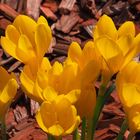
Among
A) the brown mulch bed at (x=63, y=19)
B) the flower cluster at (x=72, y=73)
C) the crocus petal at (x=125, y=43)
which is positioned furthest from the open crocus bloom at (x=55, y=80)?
the brown mulch bed at (x=63, y=19)

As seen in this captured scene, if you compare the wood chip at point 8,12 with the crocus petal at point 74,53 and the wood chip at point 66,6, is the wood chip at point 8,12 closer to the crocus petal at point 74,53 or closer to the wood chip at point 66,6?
the wood chip at point 66,6

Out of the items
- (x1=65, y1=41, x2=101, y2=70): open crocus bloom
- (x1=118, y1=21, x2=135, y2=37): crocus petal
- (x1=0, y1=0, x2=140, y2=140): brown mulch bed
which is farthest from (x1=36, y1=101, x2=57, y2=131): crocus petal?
(x1=0, y1=0, x2=140, y2=140): brown mulch bed

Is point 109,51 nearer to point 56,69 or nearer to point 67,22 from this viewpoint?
point 56,69

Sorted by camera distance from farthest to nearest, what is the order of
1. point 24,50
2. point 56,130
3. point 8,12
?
1. point 8,12
2. point 24,50
3. point 56,130

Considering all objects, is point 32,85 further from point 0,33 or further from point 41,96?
point 0,33

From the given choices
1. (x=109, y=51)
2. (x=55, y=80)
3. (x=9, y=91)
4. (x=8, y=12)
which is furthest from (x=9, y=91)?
(x=8, y=12)

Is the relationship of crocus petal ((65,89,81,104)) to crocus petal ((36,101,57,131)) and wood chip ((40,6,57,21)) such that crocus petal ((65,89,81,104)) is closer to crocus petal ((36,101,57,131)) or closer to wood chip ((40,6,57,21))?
crocus petal ((36,101,57,131))

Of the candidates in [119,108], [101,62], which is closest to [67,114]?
[101,62]
